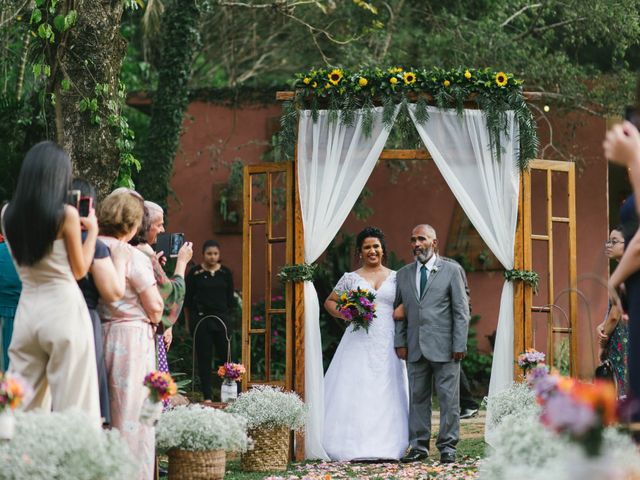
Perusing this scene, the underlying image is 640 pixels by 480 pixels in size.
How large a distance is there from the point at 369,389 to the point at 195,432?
8.64 ft

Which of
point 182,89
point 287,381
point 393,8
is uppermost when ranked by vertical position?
point 393,8

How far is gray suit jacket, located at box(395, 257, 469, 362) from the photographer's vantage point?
8031 mm

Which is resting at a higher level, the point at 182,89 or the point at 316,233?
the point at 182,89

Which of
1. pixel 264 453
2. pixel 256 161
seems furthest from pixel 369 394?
pixel 256 161

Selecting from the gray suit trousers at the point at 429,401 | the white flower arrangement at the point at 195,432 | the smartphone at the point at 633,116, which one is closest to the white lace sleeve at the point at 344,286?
the gray suit trousers at the point at 429,401

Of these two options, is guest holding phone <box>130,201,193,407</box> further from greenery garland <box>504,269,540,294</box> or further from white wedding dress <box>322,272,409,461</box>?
greenery garland <box>504,269,540,294</box>

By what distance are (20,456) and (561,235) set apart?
10.6 metres

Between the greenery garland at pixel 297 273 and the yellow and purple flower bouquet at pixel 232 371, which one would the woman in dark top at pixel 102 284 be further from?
the greenery garland at pixel 297 273

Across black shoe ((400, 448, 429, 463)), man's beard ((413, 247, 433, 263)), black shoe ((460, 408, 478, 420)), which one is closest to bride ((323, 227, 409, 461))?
black shoe ((400, 448, 429, 463))

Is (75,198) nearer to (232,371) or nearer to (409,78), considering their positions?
(232,371)

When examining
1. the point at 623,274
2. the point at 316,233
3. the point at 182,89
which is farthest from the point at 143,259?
the point at 182,89

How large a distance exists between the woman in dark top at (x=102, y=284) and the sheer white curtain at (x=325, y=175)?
125 inches

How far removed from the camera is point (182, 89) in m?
11.8

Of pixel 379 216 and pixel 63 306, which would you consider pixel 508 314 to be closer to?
pixel 63 306
